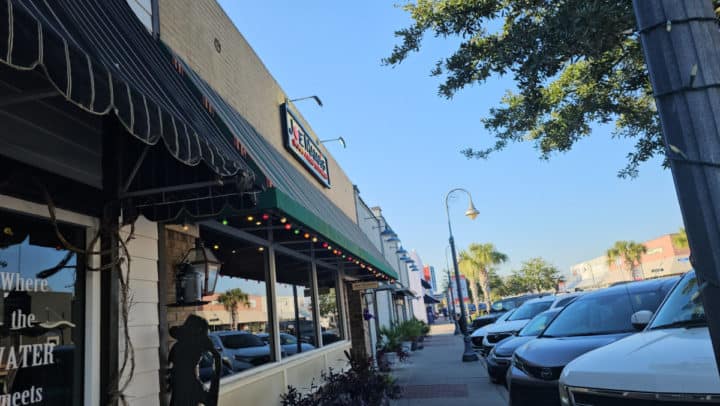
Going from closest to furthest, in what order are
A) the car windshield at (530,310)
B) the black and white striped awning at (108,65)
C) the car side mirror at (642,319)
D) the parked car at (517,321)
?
the black and white striped awning at (108,65) < the car side mirror at (642,319) < the parked car at (517,321) < the car windshield at (530,310)

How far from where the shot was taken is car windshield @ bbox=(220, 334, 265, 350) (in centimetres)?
649

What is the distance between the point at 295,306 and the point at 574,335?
4943 millimetres

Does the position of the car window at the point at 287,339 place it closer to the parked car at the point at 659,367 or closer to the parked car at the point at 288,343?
the parked car at the point at 288,343

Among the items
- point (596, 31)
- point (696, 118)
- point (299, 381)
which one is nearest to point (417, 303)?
point (299, 381)

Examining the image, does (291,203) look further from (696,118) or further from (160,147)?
(696,118)

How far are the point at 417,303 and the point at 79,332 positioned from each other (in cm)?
4215

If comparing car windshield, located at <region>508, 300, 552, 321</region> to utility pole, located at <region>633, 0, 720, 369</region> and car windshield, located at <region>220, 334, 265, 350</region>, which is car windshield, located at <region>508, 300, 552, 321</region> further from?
utility pole, located at <region>633, 0, 720, 369</region>

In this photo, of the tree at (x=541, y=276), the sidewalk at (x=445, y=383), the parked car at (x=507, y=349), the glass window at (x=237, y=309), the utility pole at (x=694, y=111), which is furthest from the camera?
the tree at (x=541, y=276)

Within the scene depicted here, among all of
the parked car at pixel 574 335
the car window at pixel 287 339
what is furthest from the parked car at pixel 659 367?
the car window at pixel 287 339

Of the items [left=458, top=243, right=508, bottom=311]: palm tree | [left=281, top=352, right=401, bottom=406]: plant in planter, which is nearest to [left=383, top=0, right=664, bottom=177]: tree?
[left=281, top=352, right=401, bottom=406]: plant in planter

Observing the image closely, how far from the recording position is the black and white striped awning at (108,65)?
196 cm

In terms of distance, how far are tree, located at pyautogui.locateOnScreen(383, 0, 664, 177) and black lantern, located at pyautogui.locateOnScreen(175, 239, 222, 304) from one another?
413 cm

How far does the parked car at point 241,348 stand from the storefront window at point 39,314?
2284mm

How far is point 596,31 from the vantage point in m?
5.83
